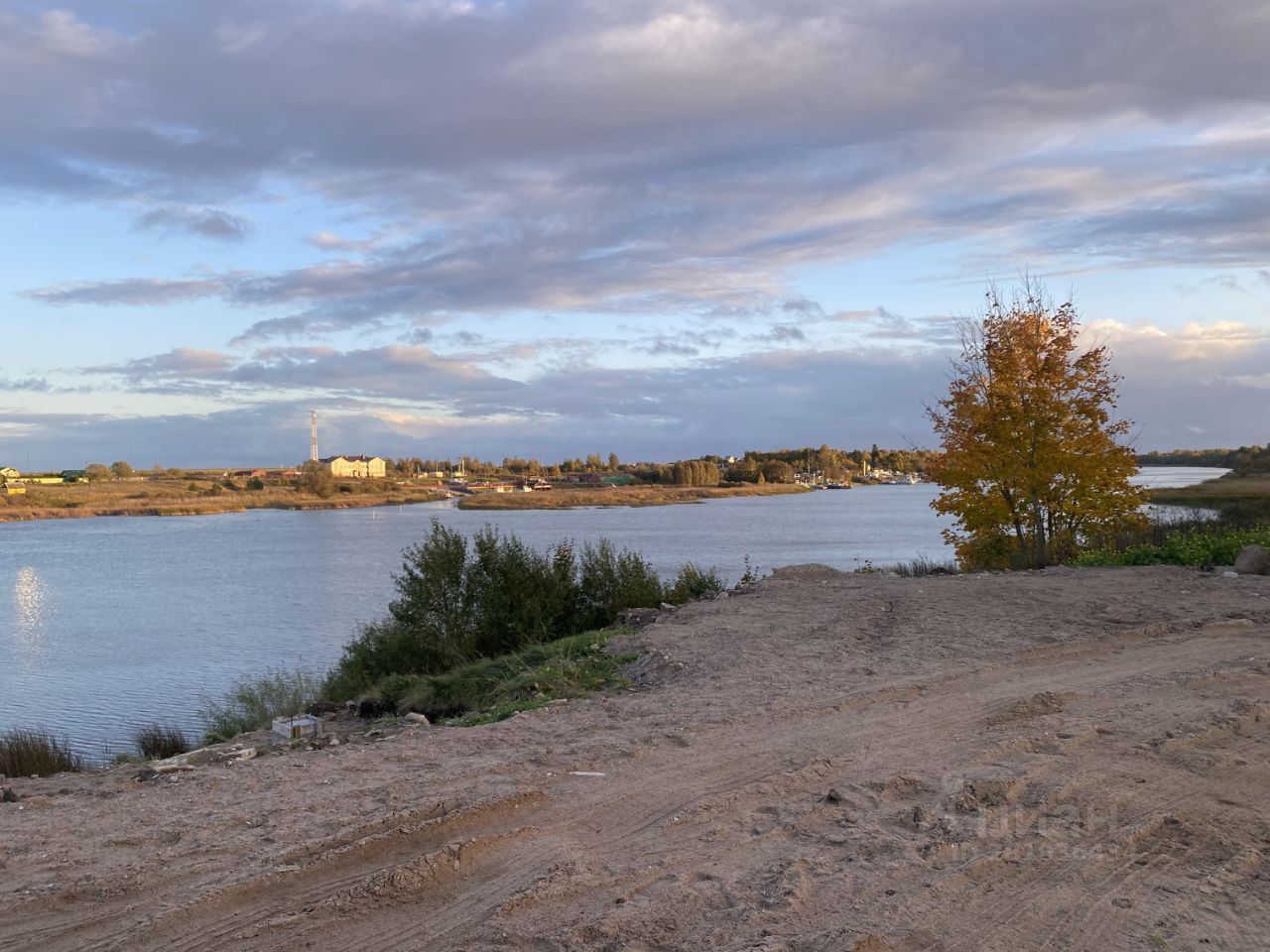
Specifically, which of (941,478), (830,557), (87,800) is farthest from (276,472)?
(87,800)

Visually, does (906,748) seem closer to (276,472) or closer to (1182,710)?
(1182,710)

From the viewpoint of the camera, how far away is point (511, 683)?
1030 centimetres

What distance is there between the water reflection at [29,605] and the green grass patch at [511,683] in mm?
19321

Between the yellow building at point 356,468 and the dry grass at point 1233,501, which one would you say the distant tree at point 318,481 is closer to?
the yellow building at point 356,468

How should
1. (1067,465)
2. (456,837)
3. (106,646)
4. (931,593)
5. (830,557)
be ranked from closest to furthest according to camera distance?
(456,837) → (931,593) → (1067,465) → (106,646) → (830,557)

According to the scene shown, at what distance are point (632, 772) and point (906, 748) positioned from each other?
180 cm

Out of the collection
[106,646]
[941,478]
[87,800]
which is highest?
[941,478]

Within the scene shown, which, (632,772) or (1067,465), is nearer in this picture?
(632,772)

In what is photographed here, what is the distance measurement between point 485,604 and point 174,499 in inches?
4276

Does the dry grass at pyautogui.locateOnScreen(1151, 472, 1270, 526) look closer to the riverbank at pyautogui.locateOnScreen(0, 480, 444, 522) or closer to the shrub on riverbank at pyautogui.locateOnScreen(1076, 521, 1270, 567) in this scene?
the shrub on riverbank at pyautogui.locateOnScreen(1076, 521, 1270, 567)

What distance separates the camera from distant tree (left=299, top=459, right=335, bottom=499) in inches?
4739

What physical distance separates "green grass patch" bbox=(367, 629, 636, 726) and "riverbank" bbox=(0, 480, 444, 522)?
4010 inches

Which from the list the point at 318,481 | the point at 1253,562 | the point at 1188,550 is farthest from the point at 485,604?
the point at 318,481

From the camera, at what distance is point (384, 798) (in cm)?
588
